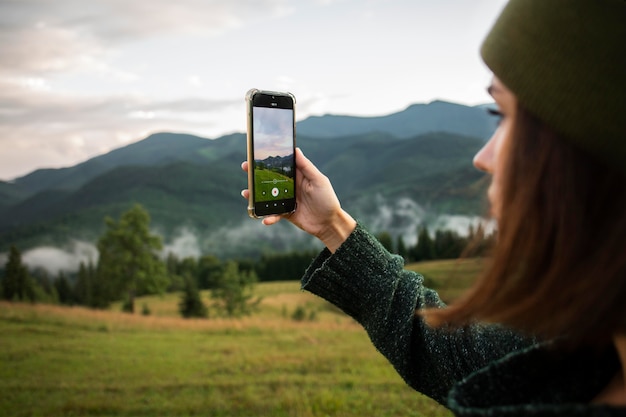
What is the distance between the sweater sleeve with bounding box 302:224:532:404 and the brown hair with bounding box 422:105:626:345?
81 centimetres

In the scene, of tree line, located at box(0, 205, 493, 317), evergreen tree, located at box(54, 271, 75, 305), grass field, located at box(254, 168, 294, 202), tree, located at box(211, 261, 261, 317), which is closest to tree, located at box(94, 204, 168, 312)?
tree line, located at box(0, 205, 493, 317)

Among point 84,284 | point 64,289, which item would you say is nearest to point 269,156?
point 84,284

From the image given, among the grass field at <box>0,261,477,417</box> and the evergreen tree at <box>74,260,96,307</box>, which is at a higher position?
the grass field at <box>0,261,477,417</box>

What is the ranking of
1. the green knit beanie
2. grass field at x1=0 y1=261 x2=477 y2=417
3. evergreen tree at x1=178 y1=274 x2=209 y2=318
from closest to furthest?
the green knit beanie → grass field at x1=0 y1=261 x2=477 y2=417 → evergreen tree at x1=178 y1=274 x2=209 y2=318

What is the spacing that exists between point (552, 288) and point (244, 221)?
185 m

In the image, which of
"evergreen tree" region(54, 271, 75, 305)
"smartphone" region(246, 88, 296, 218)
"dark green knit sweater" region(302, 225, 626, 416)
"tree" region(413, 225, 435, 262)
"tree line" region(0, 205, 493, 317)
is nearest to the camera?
"dark green knit sweater" region(302, 225, 626, 416)

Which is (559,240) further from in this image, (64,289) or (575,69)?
(64,289)

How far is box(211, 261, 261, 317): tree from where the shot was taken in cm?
4088

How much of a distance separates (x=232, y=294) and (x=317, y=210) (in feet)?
132

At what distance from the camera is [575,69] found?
3.17 feet

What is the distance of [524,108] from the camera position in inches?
40.8

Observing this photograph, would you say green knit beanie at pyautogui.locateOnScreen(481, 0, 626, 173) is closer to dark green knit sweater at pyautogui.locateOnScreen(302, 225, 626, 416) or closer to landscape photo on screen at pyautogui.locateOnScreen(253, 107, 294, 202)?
dark green knit sweater at pyautogui.locateOnScreen(302, 225, 626, 416)

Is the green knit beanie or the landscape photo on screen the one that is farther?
the landscape photo on screen

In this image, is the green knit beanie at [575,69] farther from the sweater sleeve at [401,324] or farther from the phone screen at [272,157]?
the phone screen at [272,157]
